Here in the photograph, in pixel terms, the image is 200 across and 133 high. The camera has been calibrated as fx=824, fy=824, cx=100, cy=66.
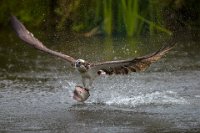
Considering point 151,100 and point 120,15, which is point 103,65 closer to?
point 151,100

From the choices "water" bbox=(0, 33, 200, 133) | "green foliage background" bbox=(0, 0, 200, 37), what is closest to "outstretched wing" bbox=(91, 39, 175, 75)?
"water" bbox=(0, 33, 200, 133)

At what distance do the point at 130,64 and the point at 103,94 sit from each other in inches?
62.9

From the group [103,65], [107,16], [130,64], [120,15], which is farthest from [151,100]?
[107,16]

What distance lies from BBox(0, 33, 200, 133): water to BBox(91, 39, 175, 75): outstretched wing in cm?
52

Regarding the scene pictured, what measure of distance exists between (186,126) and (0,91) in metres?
4.04

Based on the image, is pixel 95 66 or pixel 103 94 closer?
pixel 95 66

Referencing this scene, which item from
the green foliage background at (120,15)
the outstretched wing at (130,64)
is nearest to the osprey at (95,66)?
the outstretched wing at (130,64)

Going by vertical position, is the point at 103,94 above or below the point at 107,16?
below

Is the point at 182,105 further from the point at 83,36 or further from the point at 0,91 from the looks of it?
the point at 83,36

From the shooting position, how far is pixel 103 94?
42.4 feet

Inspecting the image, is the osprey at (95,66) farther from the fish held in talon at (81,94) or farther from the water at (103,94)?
the water at (103,94)

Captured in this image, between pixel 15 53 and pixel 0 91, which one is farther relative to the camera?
pixel 15 53

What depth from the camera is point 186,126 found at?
10281mm

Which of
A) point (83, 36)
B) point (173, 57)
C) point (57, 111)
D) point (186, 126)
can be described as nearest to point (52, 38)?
point (83, 36)
